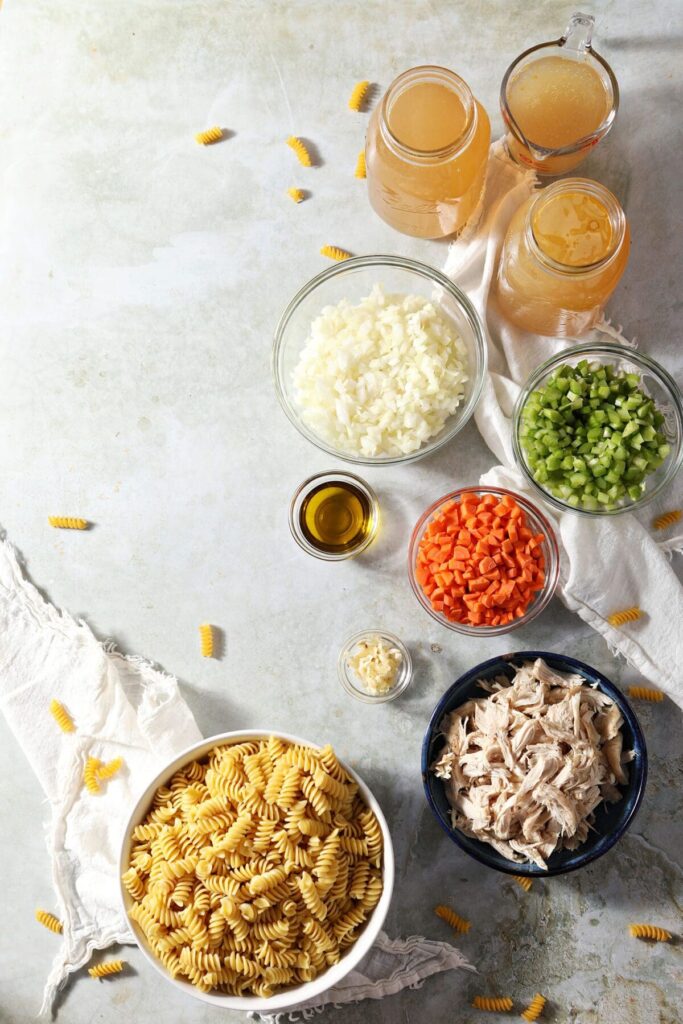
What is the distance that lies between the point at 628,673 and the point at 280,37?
2612 millimetres

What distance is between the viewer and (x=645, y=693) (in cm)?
287

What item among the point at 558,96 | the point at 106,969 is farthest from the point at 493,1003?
the point at 558,96

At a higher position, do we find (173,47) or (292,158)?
(173,47)

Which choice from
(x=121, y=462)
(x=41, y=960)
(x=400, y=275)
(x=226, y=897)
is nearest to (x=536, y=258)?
(x=400, y=275)

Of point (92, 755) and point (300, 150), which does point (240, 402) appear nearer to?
point (300, 150)

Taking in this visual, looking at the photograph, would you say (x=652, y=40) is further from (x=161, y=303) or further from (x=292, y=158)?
(x=161, y=303)

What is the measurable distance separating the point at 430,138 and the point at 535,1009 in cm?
290

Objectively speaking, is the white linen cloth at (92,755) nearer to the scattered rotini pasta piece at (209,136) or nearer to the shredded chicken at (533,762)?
the shredded chicken at (533,762)

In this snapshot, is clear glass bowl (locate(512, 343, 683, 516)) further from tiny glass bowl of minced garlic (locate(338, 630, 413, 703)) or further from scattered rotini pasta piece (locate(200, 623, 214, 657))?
scattered rotini pasta piece (locate(200, 623, 214, 657))

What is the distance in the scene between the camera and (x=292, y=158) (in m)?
2.97

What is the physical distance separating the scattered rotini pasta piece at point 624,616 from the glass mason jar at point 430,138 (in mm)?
1468

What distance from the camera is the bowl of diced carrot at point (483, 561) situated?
262 cm

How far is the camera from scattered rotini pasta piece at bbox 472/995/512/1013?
9.20 ft

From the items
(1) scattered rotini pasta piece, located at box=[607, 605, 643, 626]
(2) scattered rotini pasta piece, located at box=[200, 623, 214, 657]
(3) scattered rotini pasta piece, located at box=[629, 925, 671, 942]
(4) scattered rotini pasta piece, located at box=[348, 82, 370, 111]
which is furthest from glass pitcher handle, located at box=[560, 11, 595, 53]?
(3) scattered rotini pasta piece, located at box=[629, 925, 671, 942]
